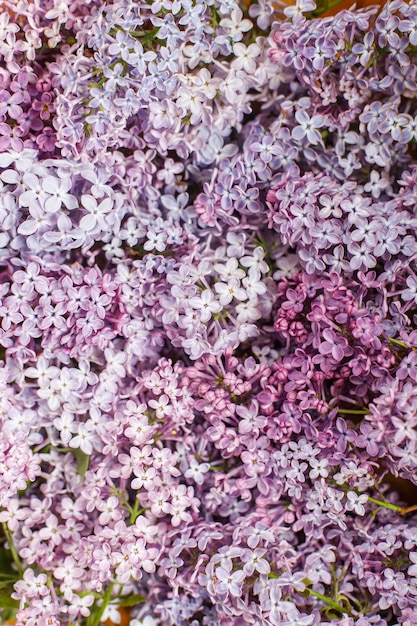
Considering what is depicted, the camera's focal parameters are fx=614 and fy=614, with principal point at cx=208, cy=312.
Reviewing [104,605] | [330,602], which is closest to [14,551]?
[104,605]

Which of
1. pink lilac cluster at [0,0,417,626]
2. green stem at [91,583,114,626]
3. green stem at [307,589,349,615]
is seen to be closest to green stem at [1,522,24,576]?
pink lilac cluster at [0,0,417,626]

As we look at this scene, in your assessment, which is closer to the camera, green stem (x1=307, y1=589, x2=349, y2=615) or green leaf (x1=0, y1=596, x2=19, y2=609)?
green stem (x1=307, y1=589, x2=349, y2=615)

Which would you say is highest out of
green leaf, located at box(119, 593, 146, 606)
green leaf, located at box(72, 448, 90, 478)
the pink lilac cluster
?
the pink lilac cluster

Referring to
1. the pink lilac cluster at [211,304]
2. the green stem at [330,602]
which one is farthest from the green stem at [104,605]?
the green stem at [330,602]

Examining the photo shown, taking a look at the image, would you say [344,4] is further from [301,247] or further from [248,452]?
[248,452]

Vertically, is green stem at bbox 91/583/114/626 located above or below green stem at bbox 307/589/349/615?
below

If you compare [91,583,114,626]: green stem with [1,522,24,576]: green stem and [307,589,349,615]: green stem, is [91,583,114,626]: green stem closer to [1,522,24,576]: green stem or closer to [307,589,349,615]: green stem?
[1,522,24,576]: green stem

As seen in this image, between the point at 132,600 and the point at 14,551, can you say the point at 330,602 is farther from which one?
the point at 14,551

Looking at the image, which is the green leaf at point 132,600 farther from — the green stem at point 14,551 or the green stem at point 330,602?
the green stem at point 330,602

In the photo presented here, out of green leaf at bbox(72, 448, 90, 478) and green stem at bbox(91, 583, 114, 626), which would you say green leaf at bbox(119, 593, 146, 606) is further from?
green leaf at bbox(72, 448, 90, 478)
